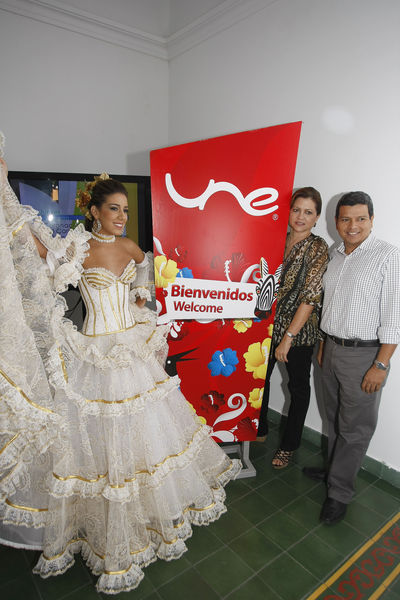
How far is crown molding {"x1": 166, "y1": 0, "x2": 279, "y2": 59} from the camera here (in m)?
2.52

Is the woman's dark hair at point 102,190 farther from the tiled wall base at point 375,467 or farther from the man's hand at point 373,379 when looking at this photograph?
the tiled wall base at point 375,467

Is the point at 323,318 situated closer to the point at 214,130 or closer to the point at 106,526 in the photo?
the point at 106,526

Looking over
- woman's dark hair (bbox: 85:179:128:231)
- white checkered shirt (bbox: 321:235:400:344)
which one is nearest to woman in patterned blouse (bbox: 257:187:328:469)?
white checkered shirt (bbox: 321:235:400:344)

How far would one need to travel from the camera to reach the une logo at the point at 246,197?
6.12 ft

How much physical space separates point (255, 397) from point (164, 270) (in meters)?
0.93

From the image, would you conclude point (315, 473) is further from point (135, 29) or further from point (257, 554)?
point (135, 29)

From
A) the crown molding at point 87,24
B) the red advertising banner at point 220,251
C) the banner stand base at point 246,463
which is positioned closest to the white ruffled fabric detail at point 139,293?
the red advertising banner at point 220,251

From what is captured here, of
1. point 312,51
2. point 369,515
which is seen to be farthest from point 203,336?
point 312,51

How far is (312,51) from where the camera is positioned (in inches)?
87.8

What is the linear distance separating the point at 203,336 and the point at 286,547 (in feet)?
3.69

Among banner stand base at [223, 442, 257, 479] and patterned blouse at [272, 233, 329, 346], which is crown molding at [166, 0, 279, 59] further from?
banner stand base at [223, 442, 257, 479]

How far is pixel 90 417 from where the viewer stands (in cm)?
158

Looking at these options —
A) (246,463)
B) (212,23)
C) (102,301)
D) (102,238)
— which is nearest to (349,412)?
(246,463)

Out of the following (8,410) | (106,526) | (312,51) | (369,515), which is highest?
(312,51)
